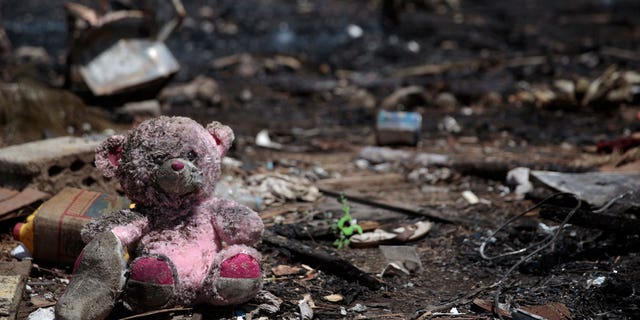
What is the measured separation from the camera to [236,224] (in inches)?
116

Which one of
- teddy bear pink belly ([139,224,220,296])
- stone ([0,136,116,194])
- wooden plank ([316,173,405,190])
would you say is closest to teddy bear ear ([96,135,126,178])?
teddy bear pink belly ([139,224,220,296])

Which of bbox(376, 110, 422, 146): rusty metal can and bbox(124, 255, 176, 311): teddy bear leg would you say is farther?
bbox(376, 110, 422, 146): rusty metal can

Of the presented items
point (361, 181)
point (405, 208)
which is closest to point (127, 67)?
point (361, 181)

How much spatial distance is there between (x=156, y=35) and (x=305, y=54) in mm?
4795

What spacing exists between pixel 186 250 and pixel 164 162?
396 mm

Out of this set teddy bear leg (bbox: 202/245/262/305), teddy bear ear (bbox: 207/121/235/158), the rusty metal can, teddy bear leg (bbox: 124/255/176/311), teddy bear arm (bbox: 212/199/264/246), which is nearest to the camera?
teddy bear leg (bbox: 124/255/176/311)

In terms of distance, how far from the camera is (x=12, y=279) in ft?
9.90

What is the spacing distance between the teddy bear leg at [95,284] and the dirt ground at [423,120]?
1.11 feet

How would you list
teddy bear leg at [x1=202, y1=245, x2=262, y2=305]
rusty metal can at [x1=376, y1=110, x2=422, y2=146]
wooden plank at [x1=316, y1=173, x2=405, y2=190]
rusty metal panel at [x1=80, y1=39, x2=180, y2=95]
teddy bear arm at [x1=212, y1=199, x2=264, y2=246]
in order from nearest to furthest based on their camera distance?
teddy bear leg at [x1=202, y1=245, x2=262, y2=305], teddy bear arm at [x1=212, y1=199, x2=264, y2=246], wooden plank at [x1=316, y1=173, x2=405, y2=190], rusty metal can at [x1=376, y1=110, x2=422, y2=146], rusty metal panel at [x1=80, y1=39, x2=180, y2=95]

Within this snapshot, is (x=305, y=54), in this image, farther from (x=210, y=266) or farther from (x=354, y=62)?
(x=210, y=266)

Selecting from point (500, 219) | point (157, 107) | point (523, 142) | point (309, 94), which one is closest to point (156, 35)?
point (157, 107)

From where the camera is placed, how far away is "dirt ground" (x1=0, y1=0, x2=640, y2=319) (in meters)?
3.35

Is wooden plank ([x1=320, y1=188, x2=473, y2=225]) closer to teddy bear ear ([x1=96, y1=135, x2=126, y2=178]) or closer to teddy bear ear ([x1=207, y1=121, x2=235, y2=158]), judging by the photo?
teddy bear ear ([x1=207, y1=121, x2=235, y2=158])

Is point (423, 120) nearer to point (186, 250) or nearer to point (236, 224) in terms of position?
point (236, 224)
